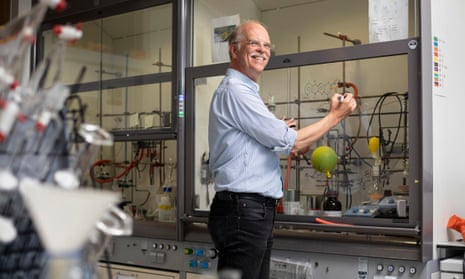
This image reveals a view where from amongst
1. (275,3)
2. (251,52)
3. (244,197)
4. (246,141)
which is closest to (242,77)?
(251,52)

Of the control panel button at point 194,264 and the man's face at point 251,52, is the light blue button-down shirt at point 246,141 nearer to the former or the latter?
the man's face at point 251,52

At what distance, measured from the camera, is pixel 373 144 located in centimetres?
301

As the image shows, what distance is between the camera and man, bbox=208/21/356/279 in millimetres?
2260

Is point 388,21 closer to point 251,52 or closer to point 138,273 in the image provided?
point 251,52

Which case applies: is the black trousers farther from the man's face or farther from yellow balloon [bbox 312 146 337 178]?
yellow balloon [bbox 312 146 337 178]

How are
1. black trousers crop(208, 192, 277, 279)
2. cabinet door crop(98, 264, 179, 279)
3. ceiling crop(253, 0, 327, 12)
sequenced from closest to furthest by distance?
black trousers crop(208, 192, 277, 279) < cabinet door crop(98, 264, 179, 279) < ceiling crop(253, 0, 327, 12)

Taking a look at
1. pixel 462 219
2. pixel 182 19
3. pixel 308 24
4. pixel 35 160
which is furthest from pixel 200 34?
pixel 35 160

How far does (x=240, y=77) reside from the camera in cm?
246

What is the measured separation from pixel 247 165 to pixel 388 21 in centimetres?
104

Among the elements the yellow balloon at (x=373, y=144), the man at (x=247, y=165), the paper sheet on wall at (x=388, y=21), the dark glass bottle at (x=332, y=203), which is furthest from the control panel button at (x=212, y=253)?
the paper sheet on wall at (x=388, y=21)

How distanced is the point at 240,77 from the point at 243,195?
485mm

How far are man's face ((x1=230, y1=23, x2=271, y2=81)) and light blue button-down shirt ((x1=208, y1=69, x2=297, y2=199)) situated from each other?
0.29 feet

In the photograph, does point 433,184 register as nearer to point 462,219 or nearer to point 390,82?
point 462,219

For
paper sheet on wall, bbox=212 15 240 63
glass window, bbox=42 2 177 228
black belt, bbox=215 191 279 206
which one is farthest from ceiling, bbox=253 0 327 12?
black belt, bbox=215 191 279 206
